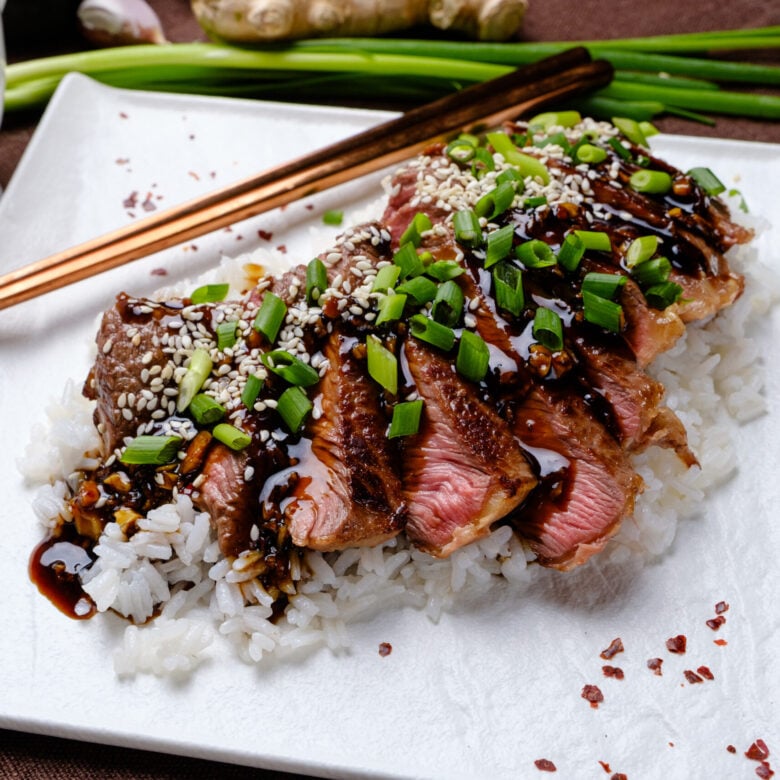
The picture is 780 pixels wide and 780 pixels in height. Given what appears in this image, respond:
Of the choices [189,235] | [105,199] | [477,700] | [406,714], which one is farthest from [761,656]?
[105,199]

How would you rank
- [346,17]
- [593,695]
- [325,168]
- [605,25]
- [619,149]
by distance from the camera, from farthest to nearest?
[605,25] < [346,17] < [325,168] < [619,149] < [593,695]

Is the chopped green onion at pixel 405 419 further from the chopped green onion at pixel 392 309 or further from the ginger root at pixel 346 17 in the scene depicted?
the ginger root at pixel 346 17

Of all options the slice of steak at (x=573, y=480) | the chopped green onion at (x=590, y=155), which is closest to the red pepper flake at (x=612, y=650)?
the slice of steak at (x=573, y=480)

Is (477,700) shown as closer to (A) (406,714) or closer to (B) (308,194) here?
(A) (406,714)

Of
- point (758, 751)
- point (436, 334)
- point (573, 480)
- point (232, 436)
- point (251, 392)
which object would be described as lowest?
point (758, 751)

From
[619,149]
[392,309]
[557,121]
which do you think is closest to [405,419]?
[392,309]

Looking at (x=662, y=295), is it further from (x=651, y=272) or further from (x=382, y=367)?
(x=382, y=367)

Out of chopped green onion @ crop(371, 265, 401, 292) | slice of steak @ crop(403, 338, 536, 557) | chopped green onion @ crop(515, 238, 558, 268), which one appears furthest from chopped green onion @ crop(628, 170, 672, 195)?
slice of steak @ crop(403, 338, 536, 557)
